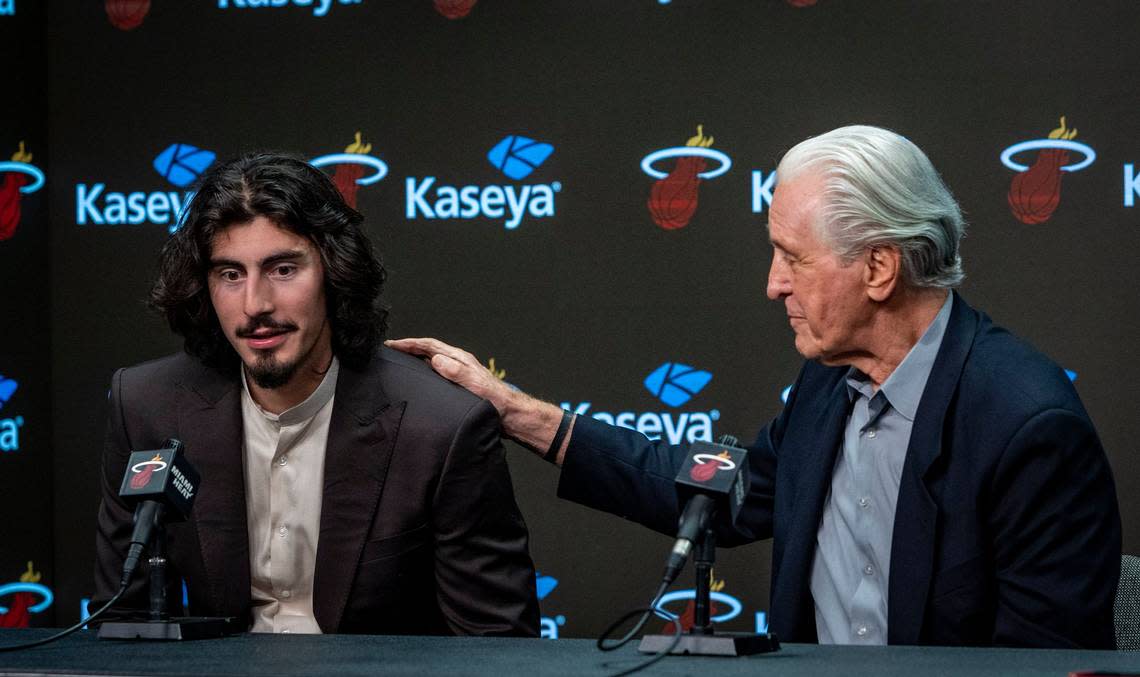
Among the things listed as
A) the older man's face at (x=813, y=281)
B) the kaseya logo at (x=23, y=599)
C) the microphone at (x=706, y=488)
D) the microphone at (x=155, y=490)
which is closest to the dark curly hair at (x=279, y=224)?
the microphone at (x=155, y=490)

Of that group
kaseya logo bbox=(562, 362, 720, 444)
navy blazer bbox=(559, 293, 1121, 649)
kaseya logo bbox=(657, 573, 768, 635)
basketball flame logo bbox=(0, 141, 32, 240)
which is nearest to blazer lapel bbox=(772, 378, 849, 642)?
navy blazer bbox=(559, 293, 1121, 649)

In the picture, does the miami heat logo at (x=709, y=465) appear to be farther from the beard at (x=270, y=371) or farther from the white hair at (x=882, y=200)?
the beard at (x=270, y=371)

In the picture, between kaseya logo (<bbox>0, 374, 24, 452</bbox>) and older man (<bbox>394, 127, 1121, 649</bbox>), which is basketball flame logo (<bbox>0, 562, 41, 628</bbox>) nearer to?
kaseya logo (<bbox>0, 374, 24, 452</bbox>)

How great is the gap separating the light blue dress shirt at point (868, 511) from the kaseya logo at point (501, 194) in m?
1.93

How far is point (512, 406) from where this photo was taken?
2.52 metres

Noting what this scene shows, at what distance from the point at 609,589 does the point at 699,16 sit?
1858 millimetres

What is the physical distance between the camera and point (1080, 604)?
1816 millimetres

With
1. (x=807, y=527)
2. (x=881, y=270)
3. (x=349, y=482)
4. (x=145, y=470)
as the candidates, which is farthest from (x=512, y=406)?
(x=145, y=470)

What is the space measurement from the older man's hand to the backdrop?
1366 millimetres

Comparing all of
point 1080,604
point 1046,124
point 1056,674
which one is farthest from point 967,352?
point 1046,124

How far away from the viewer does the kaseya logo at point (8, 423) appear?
4.02 meters

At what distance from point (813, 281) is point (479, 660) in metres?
0.96

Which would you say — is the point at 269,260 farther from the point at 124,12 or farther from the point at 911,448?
the point at 124,12

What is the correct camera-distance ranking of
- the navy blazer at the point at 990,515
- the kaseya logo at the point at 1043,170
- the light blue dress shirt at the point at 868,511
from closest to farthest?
the navy blazer at the point at 990,515
the light blue dress shirt at the point at 868,511
the kaseya logo at the point at 1043,170
